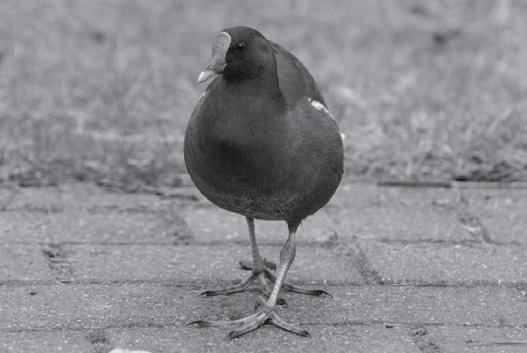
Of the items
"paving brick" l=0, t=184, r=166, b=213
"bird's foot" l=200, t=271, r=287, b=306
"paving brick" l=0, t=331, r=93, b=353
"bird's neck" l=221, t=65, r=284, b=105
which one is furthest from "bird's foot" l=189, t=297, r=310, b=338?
"paving brick" l=0, t=184, r=166, b=213

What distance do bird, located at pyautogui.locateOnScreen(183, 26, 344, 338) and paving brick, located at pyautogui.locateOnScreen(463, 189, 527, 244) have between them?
1110 millimetres

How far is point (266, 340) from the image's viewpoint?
3.13 m

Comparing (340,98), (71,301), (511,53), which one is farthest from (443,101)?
(71,301)

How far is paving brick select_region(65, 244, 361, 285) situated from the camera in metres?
3.62

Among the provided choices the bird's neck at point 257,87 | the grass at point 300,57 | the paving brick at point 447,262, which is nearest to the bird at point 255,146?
the bird's neck at point 257,87

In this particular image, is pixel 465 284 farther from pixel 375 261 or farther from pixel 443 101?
pixel 443 101

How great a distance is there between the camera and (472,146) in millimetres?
5012

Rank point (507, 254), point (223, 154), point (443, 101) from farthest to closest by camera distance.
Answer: point (443, 101) → point (507, 254) → point (223, 154)

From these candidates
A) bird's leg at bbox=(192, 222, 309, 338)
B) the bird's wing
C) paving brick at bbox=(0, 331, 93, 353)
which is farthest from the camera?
the bird's wing

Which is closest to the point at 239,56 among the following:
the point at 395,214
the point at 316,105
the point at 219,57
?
the point at 219,57

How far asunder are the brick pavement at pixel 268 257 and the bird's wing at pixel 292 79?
27.5 inches

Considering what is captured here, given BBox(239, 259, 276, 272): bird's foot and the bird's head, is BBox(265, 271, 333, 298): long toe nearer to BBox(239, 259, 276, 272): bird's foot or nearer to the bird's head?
BBox(239, 259, 276, 272): bird's foot

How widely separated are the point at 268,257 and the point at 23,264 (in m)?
0.96

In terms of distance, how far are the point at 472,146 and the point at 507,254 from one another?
1.19 m
